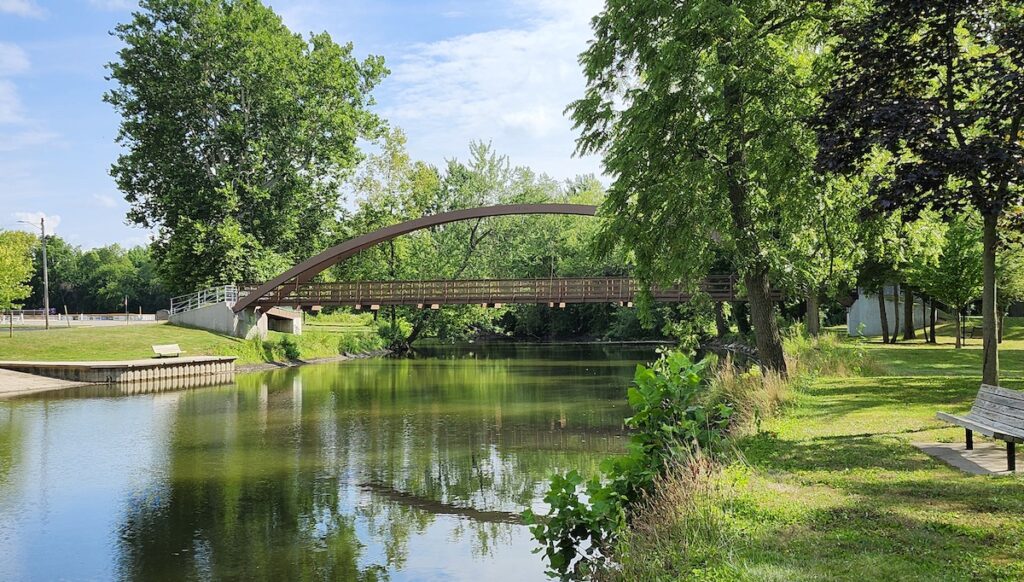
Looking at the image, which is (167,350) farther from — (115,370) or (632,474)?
(632,474)

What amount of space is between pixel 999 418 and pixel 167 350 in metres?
31.5

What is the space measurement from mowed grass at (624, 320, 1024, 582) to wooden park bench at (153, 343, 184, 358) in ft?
93.0

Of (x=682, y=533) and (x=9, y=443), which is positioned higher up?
(x=682, y=533)

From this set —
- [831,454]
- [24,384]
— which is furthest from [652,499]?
[24,384]

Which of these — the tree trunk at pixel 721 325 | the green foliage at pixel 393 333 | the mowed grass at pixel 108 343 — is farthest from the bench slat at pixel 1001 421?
the green foliage at pixel 393 333

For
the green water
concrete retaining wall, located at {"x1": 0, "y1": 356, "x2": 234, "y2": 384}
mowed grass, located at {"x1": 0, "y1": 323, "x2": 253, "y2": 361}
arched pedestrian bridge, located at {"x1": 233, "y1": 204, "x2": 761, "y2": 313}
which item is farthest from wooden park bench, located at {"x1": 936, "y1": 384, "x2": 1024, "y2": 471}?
mowed grass, located at {"x1": 0, "y1": 323, "x2": 253, "y2": 361}

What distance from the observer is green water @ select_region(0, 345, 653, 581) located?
8.62m

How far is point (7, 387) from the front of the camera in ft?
85.0

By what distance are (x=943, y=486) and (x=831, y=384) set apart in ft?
32.7

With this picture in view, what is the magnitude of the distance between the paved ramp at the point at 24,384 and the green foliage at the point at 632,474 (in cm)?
2350

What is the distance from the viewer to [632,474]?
301 inches

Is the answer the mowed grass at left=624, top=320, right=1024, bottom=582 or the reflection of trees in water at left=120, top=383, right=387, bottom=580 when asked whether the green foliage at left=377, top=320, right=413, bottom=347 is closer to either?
the reflection of trees in water at left=120, top=383, right=387, bottom=580

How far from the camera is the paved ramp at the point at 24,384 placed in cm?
2564

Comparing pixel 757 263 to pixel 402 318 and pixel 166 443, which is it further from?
pixel 402 318
